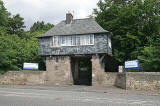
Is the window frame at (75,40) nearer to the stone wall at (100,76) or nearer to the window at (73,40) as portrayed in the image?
the window at (73,40)

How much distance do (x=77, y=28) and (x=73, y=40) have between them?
2056 mm

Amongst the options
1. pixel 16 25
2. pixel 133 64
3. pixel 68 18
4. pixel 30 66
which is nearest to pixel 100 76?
pixel 133 64

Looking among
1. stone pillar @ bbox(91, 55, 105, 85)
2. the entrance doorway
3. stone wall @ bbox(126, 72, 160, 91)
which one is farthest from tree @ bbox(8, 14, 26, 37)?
A: stone wall @ bbox(126, 72, 160, 91)

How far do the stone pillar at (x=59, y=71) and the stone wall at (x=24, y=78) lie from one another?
992 mm

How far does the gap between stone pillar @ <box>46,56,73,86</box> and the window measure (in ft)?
6.15

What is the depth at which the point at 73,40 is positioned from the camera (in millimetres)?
23078

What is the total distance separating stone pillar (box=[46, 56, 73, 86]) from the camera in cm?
2273

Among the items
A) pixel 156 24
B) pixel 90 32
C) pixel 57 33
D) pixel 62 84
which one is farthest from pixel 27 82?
pixel 156 24

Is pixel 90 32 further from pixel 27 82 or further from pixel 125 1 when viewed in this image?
pixel 125 1

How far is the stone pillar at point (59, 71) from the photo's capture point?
2273cm

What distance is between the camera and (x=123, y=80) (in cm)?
1914

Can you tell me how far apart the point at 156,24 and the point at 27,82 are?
20979mm

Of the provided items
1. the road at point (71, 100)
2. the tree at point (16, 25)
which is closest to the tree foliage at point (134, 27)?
the road at point (71, 100)

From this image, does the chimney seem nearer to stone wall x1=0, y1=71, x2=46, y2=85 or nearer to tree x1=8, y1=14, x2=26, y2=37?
stone wall x1=0, y1=71, x2=46, y2=85
